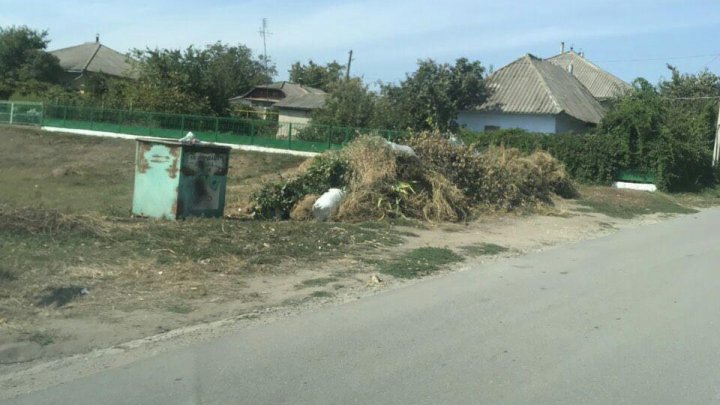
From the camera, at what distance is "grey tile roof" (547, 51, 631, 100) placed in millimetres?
54234

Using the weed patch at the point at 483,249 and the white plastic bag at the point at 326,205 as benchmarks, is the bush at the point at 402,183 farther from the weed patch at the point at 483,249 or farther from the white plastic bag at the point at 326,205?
the weed patch at the point at 483,249

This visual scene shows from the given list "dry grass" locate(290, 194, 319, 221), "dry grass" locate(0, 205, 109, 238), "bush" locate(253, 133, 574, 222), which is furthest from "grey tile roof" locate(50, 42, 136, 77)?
"dry grass" locate(0, 205, 109, 238)

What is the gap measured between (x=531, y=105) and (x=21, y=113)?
3076cm

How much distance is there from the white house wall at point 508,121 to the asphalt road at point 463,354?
30214 millimetres

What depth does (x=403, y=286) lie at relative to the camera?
9.05 meters

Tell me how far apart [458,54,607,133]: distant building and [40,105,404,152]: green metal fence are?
12.5m

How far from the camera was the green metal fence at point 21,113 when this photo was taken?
4075 centimetres

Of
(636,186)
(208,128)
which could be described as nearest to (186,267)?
(636,186)

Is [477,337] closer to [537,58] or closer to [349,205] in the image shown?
→ [349,205]

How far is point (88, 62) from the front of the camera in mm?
63844

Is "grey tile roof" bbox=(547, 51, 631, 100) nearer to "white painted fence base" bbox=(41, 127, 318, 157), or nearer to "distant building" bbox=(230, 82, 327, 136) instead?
"distant building" bbox=(230, 82, 327, 136)

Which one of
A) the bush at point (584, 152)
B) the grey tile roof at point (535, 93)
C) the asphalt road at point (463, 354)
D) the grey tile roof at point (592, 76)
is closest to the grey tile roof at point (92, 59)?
the grey tile roof at point (535, 93)

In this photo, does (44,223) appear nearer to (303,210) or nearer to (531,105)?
(303,210)

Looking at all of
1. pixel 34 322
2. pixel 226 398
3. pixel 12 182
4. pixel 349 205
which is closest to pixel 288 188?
pixel 349 205
